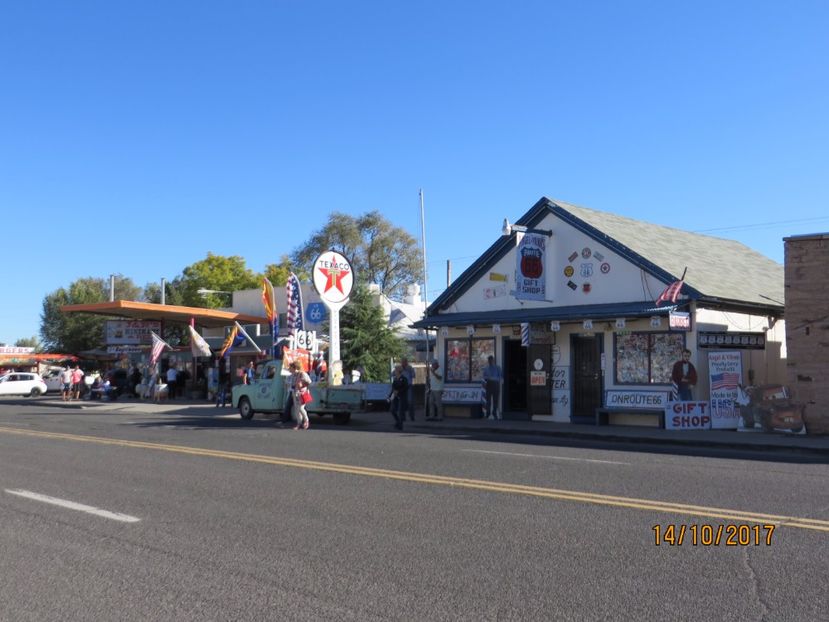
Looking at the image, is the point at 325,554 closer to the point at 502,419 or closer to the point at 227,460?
the point at 227,460

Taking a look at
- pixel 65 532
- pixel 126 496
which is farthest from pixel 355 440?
pixel 65 532

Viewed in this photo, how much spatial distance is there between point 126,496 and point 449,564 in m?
4.92

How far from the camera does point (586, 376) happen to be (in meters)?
23.0

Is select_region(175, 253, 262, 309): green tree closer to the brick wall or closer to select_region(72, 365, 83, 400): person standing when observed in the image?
select_region(72, 365, 83, 400): person standing

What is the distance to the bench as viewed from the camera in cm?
2077

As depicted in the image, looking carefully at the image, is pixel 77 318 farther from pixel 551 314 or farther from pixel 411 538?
pixel 411 538

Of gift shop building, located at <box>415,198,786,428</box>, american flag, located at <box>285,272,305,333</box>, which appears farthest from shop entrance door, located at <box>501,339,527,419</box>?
american flag, located at <box>285,272,305,333</box>

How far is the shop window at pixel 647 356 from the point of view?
21172mm

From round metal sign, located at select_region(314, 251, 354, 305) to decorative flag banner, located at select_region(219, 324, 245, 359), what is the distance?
10.2 metres

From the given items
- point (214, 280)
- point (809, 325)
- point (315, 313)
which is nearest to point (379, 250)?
point (214, 280)

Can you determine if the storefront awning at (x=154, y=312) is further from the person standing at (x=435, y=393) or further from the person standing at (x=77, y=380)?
the person standing at (x=435, y=393)

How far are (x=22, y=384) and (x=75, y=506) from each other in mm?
44349

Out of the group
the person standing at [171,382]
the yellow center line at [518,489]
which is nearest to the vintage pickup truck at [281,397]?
the yellow center line at [518,489]

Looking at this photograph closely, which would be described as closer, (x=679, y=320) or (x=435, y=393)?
(x=679, y=320)
